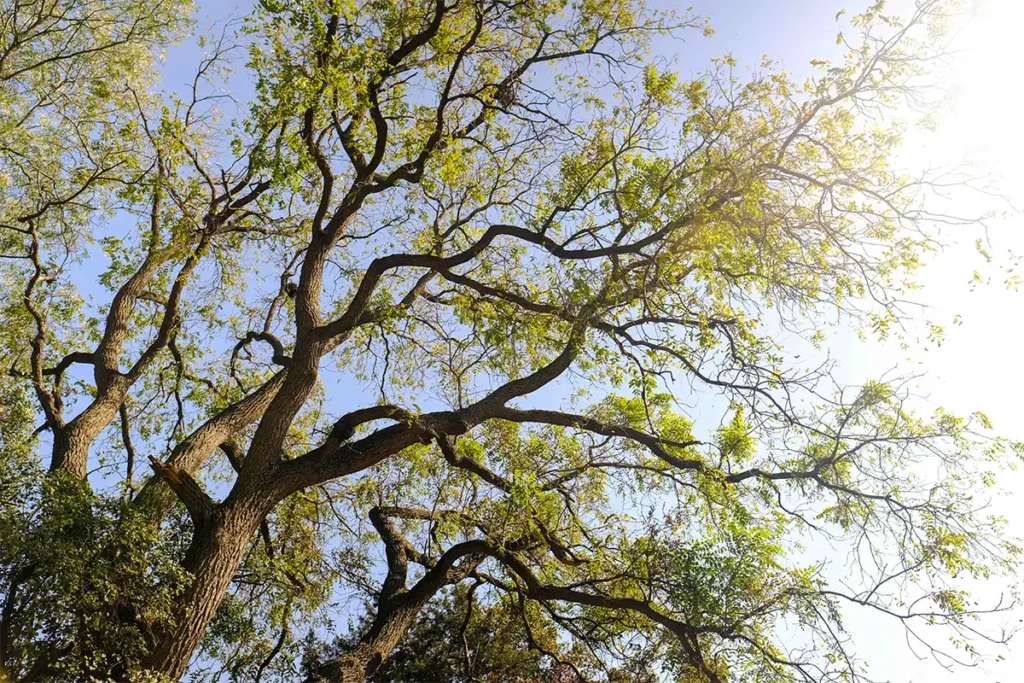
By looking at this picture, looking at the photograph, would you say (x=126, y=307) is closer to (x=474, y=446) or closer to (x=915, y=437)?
(x=474, y=446)

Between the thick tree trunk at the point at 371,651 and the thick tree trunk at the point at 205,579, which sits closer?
the thick tree trunk at the point at 205,579

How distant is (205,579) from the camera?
7.26 meters

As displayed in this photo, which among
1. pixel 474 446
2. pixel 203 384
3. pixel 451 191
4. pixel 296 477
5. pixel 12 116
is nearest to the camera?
pixel 296 477

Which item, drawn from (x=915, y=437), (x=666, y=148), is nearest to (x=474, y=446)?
(x=666, y=148)

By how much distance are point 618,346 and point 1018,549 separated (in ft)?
13.8

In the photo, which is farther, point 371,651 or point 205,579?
point 371,651

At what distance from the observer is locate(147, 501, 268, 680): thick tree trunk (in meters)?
6.97

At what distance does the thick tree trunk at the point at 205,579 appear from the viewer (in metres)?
6.97

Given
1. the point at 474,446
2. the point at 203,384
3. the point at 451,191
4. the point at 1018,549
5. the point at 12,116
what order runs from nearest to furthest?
the point at 1018,549
the point at 474,446
the point at 451,191
the point at 12,116
the point at 203,384

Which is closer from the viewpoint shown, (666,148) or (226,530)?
(226,530)

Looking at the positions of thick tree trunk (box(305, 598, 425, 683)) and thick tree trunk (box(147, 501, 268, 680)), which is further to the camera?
thick tree trunk (box(305, 598, 425, 683))

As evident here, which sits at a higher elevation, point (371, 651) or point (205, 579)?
point (371, 651)

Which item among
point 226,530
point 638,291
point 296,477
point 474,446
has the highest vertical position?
point 638,291

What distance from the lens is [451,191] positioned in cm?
970
